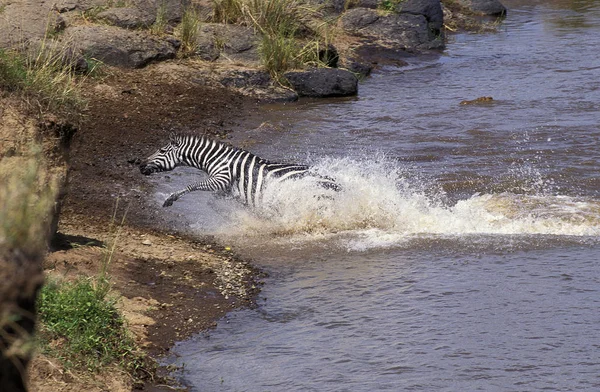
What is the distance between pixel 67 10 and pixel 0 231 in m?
14.5

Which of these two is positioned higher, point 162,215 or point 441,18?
point 441,18

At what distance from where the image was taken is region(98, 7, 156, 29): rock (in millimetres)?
16781

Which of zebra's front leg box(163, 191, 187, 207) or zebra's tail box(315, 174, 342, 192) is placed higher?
zebra's tail box(315, 174, 342, 192)

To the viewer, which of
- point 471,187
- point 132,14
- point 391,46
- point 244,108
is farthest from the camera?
point 391,46

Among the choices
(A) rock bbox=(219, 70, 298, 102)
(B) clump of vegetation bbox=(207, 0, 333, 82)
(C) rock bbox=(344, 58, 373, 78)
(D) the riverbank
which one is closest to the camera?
(D) the riverbank

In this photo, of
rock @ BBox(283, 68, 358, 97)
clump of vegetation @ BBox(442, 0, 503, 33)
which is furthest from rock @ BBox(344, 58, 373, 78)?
clump of vegetation @ BBox(442, 0, 503, 33)

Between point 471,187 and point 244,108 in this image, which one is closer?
point 471,187

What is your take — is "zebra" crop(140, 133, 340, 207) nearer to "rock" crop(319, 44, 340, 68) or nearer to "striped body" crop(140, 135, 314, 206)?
"striped body" crop(140, 135, 314, 206)

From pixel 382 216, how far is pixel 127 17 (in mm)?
8675

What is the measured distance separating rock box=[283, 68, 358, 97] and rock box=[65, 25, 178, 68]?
7.47 ft

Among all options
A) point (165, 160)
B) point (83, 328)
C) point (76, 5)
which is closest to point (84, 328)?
point (83, 328)

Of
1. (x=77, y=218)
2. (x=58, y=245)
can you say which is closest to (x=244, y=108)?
(x=77, y=218)

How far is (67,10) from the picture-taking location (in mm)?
16797

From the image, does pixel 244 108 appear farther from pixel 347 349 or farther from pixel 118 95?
pixel 347 349
